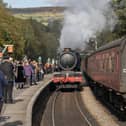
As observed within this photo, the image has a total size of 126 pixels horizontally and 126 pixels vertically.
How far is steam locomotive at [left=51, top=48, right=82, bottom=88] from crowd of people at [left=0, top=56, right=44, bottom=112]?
1.89 meters

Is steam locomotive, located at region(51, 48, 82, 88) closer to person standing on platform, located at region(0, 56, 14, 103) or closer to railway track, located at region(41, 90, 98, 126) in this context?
railway track, located at region(41, 90, 98, 126)

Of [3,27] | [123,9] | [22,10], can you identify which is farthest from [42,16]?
[123,9]

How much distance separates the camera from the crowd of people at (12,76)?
13.9 metres

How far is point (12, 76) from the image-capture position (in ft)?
67.7

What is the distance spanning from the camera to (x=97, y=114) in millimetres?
23969

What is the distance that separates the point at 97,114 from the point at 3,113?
19.3ft

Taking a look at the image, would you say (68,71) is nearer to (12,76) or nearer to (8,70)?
(12,76)

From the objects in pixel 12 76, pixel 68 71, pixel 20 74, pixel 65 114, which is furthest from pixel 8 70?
pixel 68 71

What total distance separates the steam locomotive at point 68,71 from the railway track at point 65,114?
3.30m

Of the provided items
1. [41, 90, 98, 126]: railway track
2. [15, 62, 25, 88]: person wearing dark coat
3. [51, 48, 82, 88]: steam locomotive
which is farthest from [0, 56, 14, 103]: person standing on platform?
[51, 48, 82, 88]: steam locomotive

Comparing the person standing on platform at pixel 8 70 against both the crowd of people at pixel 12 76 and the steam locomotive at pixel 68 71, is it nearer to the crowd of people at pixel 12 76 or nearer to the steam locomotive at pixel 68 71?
the crowd of people at pixel 12 76

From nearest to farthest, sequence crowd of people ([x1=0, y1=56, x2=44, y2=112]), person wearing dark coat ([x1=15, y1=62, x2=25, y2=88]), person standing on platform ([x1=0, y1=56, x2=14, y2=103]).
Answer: crowd of people ([x1=0, y1=56, x2=44, y2=112]) → person standing on platform ([x1=0, y1=56, x2=14, y2=103]) → person wearing dark coat ([x1=15, y1=62, x2=25, y2=88])

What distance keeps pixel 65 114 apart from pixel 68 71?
1333 cm

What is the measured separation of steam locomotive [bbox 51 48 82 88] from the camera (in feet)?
121
